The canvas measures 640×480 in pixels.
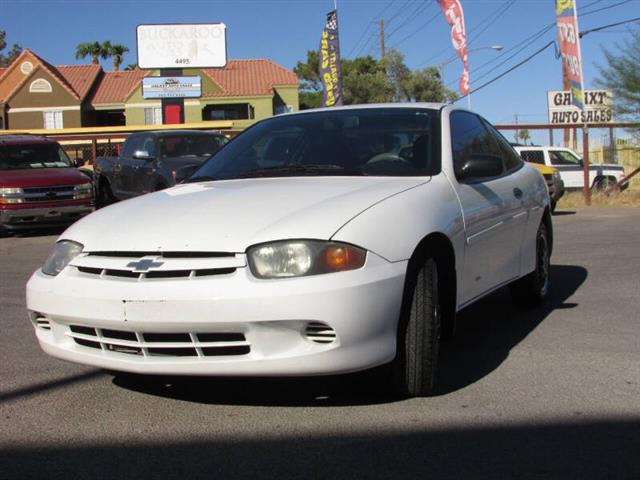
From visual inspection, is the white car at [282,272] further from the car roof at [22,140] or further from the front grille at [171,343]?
the car roof at [22,140]

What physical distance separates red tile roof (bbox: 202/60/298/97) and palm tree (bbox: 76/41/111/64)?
694 inches

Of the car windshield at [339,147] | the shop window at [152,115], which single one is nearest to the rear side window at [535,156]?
the car windshield at [339,147]

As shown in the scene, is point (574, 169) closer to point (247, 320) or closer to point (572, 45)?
point (572, 45)

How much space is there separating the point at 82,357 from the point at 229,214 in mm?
1005

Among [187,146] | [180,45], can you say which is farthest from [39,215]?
[180,45]

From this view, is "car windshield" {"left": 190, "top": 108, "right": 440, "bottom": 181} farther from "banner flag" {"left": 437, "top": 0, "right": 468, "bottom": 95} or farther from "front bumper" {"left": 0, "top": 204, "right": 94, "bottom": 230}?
"banner flag" {"left": 437, "top": 0, "right": 468, "bottom": 95}

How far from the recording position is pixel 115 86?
160ft

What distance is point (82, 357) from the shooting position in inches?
Result: 151

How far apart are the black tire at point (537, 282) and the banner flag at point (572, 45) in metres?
13.5

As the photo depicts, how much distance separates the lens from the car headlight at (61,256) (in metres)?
3.95

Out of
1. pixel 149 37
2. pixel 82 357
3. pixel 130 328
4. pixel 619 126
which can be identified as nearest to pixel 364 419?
pixel 130 328

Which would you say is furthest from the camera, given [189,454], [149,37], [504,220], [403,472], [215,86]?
[215,86]

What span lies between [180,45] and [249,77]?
20.0 m

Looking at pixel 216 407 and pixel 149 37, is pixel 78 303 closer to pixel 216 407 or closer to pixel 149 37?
pixel 216 407
